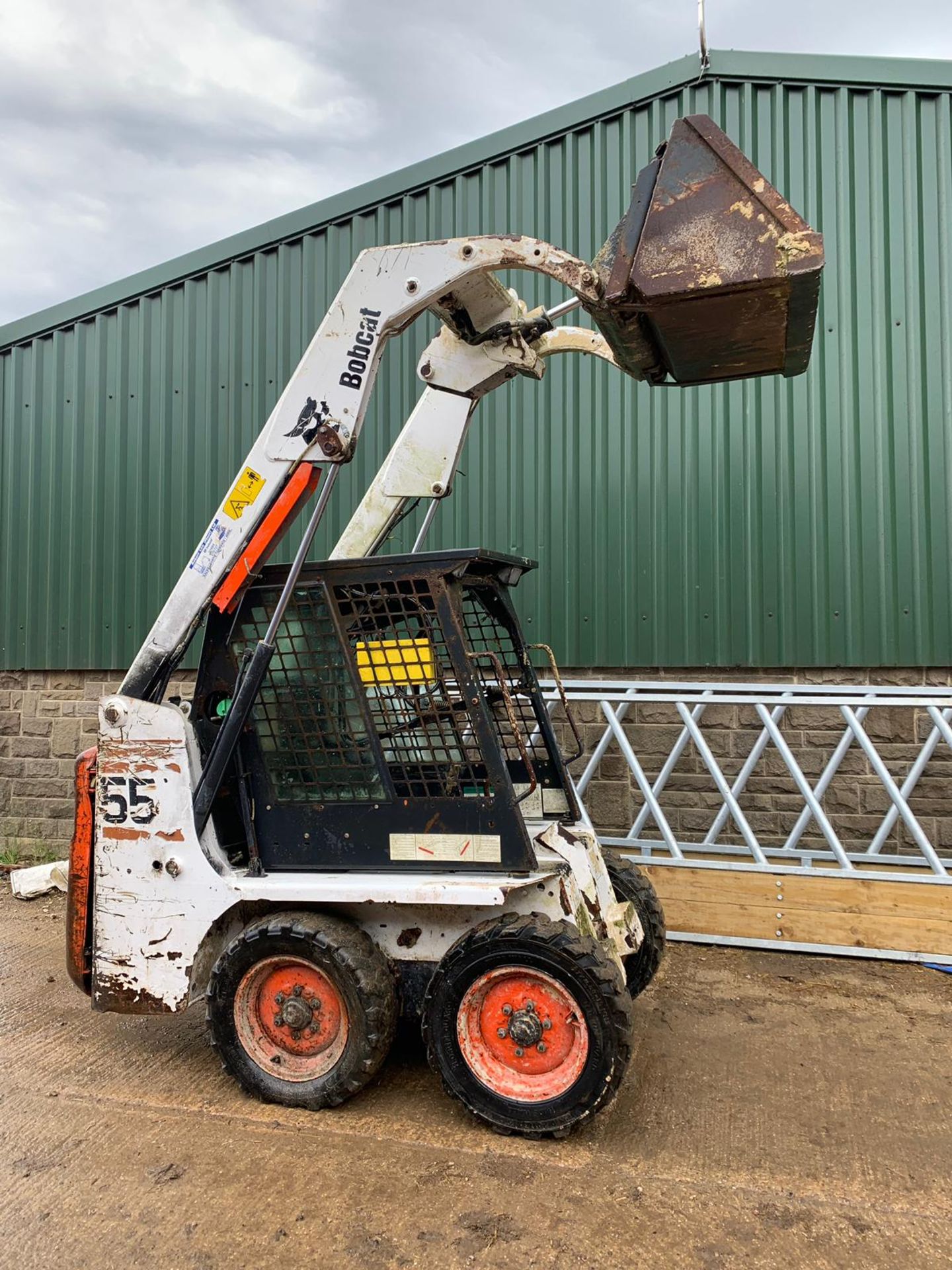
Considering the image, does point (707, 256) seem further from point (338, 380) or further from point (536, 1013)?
point (536, 1013)

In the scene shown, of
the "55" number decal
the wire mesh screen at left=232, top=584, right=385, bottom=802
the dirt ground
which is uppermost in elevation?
the wire mesh screen at left=232, top=584, right=385, bottom=802

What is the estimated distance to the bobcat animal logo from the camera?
3627mm

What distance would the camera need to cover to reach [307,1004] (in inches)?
139

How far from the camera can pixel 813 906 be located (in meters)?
5.46

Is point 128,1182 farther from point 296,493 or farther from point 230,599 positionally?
point 296,493

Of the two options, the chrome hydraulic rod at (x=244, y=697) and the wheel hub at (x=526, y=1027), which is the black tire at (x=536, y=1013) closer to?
the wheel hub at (x=526, y=1027)

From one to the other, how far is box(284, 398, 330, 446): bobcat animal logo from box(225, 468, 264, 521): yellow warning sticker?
0.23 metres

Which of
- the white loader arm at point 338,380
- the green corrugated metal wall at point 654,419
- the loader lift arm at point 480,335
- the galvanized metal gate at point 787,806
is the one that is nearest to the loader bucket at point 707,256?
the loader lift arm at point 480,335

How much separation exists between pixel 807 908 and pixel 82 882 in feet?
13.3

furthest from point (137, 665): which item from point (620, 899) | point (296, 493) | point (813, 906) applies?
point (813, 906)

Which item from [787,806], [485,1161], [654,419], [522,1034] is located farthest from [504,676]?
[654,419]

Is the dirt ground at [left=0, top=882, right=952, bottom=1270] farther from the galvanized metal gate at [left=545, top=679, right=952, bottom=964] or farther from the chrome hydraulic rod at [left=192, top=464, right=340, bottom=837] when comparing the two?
the chrome hydraulic rod at [left=192, top=464, right=340, bottom=837]

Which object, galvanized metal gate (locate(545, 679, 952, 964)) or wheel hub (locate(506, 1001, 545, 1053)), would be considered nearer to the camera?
wheel hub (locate(506, 1001, 545, 1053))

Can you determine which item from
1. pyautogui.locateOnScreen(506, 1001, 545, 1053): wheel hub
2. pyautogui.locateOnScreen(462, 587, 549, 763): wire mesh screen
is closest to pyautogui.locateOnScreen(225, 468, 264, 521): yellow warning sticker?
pyautogui.locateOnScreen(462, 587, 549, 763): wire mesh screen
